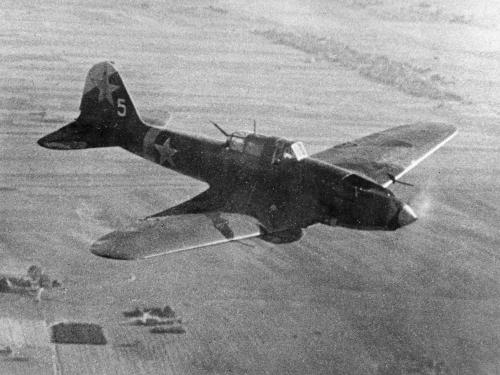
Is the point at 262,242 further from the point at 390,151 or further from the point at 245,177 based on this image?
the point at 390,151

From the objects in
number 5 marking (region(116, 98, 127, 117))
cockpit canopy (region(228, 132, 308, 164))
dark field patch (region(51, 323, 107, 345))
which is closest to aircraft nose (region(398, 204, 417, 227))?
cockpit canopy (region(228, 132, 308, 164))

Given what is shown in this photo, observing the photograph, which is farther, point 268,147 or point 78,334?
point 268,147

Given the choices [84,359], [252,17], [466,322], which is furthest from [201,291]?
[252,17]

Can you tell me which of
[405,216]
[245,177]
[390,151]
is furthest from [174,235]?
[390,151]

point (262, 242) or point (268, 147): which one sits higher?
point (268, 147)

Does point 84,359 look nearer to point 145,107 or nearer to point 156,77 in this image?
point 145,107

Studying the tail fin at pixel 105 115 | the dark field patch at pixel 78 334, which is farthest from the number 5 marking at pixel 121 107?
the dark field patch at pixel 78 334

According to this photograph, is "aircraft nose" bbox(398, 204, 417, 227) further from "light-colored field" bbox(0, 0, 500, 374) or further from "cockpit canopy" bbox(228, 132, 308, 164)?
"cockpit canopy" bbox(228, 132, 308, 164)
